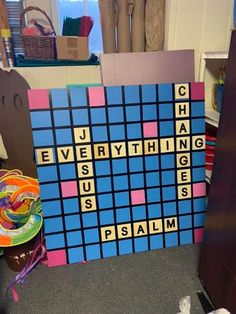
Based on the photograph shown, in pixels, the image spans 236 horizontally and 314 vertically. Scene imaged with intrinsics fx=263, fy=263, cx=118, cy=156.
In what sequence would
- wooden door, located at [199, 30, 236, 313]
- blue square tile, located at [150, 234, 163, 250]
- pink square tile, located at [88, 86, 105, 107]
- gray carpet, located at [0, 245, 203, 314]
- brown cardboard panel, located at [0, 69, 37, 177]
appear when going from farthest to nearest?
brown cardboard panel, located at [0, 69, 37, 177] < blue square tile, located at [150, 234, 163, 250] < pink square tile, located at [88, 86, 105, 107] < gray carpet, located at [0, 245, 203, 314] < wooden door, located at [199, 30, 236, 313]

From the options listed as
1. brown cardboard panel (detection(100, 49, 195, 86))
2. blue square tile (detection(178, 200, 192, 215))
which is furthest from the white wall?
blue square tile (detection(178, 200, 192, 215))

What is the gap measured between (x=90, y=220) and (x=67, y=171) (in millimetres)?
288

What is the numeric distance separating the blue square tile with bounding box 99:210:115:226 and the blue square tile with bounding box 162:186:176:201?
0.96 ft

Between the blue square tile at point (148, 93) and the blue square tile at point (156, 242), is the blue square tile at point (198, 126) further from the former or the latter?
the blue square tile at point (156, 242)

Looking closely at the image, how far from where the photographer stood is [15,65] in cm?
158

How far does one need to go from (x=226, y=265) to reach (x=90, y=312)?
60 centimetres

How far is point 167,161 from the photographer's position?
138 centimetres

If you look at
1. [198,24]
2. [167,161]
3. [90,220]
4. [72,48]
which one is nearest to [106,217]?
[90,220]

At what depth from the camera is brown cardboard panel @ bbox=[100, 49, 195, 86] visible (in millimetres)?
1326

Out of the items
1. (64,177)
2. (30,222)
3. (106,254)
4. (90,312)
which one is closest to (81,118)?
(64,177)

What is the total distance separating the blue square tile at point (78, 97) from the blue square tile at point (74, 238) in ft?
2.13

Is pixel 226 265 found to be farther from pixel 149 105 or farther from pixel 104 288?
pixel 149 105

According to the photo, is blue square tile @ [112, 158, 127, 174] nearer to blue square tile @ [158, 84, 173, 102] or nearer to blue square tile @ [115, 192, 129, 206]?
blue square tile @ [115, 192, 129, 206]

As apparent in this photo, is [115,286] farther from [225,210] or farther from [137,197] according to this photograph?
[225,210]
